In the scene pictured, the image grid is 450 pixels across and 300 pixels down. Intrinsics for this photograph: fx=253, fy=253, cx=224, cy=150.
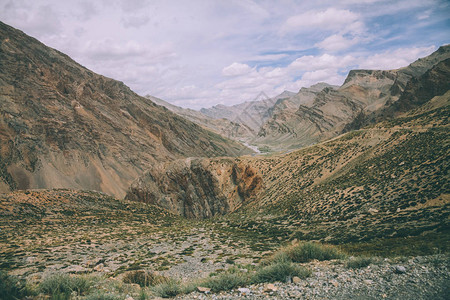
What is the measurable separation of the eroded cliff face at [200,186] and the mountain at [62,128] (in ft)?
97.0

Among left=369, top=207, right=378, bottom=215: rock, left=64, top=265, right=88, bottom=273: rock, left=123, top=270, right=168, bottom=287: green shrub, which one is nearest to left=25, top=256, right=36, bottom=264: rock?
left=64, top=265, right=88, bottom=273: rock

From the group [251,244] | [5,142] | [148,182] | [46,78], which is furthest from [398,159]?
[46,78]

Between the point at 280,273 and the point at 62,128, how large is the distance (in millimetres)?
79405

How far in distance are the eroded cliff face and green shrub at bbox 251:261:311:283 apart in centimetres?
3007

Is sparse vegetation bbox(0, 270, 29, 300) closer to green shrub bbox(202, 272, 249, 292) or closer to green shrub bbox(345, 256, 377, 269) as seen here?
green shrub bbox(202, 272, 249, 292)

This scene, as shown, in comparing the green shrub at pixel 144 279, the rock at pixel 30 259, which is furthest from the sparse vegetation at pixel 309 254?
the rock at pixel 30 259

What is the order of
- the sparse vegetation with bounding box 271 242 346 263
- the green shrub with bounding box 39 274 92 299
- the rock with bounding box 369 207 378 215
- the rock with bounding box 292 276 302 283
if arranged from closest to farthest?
the green shrub with bounding box 39 274 92 299 → the rock with bounding box 292 276 302 283 → the sparse vegetation with bounding box 271 242 346 263 → the rock with bounding box 369 207 378 215

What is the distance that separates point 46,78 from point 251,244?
278 feet

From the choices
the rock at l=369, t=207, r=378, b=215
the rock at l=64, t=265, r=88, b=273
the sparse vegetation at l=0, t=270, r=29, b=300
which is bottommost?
the rock at l=369, t=207, r=378, b=215

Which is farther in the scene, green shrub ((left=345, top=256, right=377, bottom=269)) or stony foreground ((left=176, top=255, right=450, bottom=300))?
green shrub ((left=345, top=256, right=377, bottom=269))

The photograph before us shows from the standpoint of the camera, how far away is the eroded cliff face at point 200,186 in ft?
133

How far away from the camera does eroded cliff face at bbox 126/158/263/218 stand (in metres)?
40.7

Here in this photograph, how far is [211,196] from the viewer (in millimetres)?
41531

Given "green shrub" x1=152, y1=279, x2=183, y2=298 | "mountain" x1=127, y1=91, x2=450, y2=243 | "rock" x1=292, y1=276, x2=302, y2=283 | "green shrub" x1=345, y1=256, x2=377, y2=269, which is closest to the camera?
"rock" x1=292, y1=276, x2=302, y2=283
